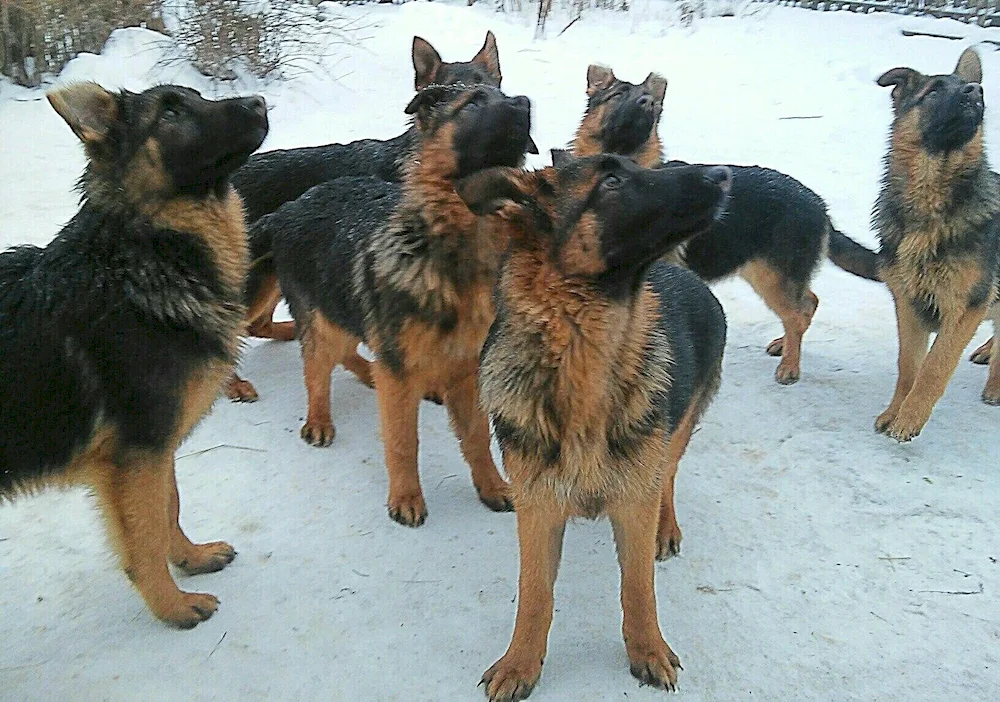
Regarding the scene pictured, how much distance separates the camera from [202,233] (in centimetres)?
342

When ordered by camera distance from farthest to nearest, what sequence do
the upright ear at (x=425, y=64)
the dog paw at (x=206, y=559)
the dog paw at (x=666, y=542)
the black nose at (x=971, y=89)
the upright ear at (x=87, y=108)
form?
the upright ear at (x=425, y=64)
the black nose at (x=971, y=89)
the dog paw at (x=666, y=542)
the dog paw at (x=206, y=559)
the upright ear at (x=87, y=108)

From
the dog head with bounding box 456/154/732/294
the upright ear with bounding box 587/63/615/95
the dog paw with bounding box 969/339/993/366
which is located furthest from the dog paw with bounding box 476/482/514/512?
the dog paw with bounding box 969/339/993/366

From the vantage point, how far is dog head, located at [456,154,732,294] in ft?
9.19

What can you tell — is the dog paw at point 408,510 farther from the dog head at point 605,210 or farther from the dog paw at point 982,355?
the dog paw at point 982,355

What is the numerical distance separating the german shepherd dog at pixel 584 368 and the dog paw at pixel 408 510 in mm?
1133

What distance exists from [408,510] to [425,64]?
3.84 metres

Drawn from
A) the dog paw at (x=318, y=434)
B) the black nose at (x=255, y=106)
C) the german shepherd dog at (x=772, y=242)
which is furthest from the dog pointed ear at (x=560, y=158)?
the dog paw at (x=318, y=434)

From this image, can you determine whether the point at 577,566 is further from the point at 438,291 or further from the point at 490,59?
the point at 490,59

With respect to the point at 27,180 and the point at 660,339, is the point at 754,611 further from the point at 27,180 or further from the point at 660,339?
the point at 27,180

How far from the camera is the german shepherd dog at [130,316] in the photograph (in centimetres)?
309

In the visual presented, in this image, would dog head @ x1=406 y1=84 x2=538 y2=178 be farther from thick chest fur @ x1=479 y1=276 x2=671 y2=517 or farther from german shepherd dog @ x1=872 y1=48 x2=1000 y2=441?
german shepherd dog @ x1=872 y1=48 x2=1000 y2=441

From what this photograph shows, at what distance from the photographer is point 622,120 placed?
5.25 metres

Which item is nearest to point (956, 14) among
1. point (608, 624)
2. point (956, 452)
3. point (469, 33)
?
point (469, 33)

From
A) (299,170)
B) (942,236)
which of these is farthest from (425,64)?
(942,236)
